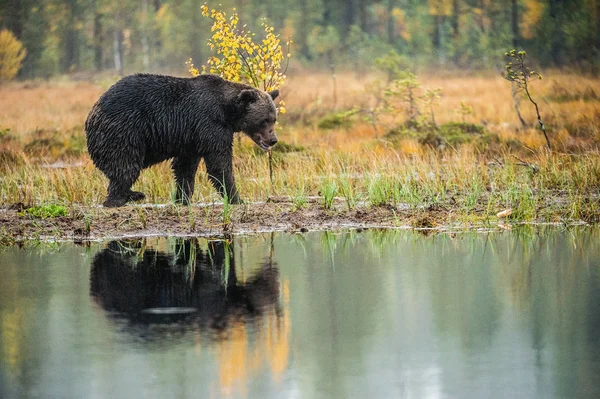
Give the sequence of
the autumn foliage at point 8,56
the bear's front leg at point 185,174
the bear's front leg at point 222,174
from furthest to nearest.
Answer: the autumn foliage at point 8,56 → the bear's front leg at point 185,174 → the bear's front leg at point 222,174

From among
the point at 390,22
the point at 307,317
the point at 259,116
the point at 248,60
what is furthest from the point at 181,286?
the point at 390,22

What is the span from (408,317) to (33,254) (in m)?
4.78

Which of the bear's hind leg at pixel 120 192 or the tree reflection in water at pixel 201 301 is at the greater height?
the bear's hind leg at pixel 120 192

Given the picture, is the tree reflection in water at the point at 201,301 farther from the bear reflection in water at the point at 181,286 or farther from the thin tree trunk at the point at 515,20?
the thin tree trunk at the point at 515,20

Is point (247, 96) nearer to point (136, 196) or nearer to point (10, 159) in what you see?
point (136, 196)

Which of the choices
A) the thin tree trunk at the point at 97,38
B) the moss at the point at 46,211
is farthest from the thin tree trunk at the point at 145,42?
the moss at the point at 46,211

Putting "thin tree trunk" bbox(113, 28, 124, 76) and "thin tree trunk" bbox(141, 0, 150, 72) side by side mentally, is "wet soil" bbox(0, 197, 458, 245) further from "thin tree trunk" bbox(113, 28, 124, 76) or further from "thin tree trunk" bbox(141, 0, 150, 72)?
"thin tree trunk" bbox(141, 0, 150, 72)

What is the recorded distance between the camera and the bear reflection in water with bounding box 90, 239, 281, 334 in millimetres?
8852

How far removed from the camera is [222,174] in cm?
1416

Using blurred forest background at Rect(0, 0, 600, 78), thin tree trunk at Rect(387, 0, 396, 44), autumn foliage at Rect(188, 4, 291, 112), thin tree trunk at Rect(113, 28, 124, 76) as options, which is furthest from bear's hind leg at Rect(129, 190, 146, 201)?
thin tree trunk at Rect(387, 0, 396, 44)

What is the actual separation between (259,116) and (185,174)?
49.2 inches

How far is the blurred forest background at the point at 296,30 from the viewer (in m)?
58.2

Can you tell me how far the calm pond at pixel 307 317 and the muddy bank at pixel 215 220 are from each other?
0.48 m

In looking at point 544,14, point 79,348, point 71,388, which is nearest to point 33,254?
point 79,348
